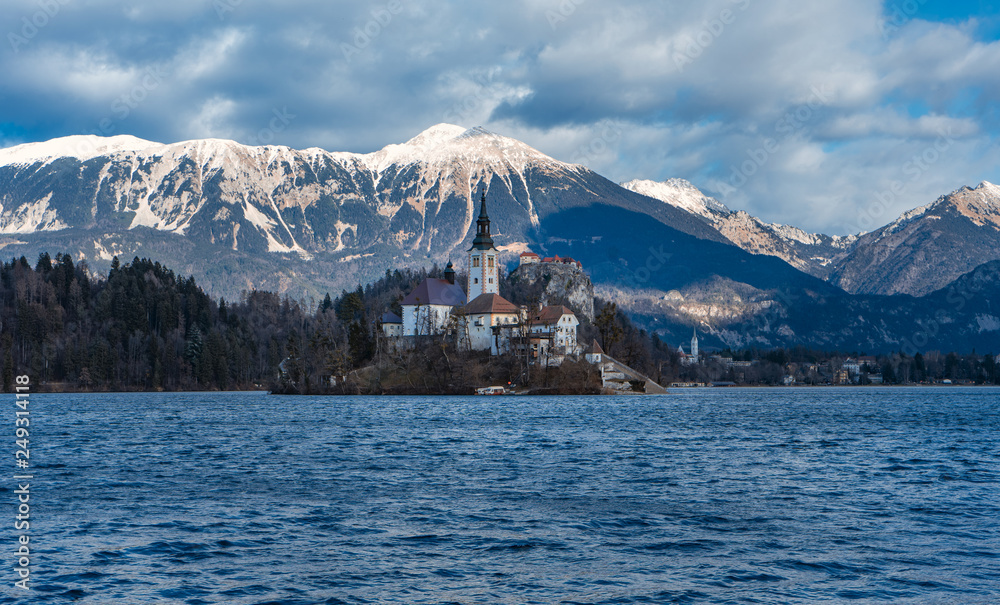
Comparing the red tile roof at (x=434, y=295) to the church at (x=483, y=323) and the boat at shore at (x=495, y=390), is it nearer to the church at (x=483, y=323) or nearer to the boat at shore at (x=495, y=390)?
the church at (x=483, y=323)

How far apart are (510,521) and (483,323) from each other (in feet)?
468

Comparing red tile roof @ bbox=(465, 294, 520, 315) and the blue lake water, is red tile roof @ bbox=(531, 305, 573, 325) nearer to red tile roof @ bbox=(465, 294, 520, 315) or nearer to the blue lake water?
red tile roof @ bbox=(465, 294, 520, 315)

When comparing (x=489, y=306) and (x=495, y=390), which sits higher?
(x=489, y=306)

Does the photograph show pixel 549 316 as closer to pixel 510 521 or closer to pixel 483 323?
pixel 483 323

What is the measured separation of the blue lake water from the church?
97.6 meters

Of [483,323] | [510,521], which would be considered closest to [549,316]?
[483,323]

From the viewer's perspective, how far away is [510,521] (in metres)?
32.8

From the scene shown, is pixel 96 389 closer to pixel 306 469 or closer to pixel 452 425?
pixel 452 425

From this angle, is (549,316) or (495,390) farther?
(549,316)

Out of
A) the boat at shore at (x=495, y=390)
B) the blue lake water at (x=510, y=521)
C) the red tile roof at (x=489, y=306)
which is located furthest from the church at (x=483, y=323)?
the blue lake water at (x=510, y=521)

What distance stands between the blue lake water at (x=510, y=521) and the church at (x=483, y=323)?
97.6 metres

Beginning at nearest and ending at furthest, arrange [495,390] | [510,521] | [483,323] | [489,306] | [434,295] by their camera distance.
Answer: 1. [510,521]
2. [495,390]
3. [489,306]
4. [483,323]
5. [434,295]

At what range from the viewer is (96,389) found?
197500mm

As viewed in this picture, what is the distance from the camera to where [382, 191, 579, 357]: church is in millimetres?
166375
